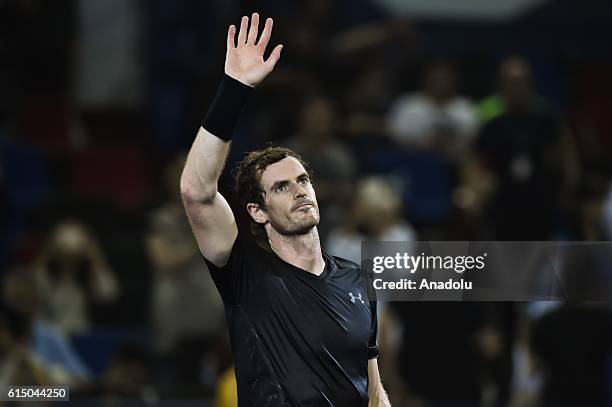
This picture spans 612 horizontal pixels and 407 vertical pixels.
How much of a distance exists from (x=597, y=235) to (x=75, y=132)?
18.8ft

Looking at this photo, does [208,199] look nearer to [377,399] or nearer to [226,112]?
[226,112]

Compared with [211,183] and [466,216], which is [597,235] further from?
[211,183]

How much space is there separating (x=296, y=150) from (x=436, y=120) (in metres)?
1.90

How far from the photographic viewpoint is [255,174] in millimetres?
5008

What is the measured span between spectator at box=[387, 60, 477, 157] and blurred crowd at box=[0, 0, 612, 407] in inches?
0.8

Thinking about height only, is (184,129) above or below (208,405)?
above

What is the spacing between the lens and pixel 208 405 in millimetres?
8602

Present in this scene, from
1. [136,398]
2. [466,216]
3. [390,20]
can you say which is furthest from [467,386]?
[390,20]

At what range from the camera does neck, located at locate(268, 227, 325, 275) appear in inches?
193

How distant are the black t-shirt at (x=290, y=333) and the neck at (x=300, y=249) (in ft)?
0.11

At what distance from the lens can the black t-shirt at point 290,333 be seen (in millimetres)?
4672

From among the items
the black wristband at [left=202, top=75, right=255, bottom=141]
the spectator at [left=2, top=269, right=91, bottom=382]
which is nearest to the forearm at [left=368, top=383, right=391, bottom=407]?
the black wristband at [left=202, top=75, right=255, bottom=141]

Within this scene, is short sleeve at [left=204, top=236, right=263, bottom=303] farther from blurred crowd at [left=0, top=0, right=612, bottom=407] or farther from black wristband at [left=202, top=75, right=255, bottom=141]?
blurred crowd at [left=0, top=0, right=612, bottom=407]

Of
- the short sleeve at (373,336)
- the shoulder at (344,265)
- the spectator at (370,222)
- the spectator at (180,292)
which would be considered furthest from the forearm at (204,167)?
the spectator at (180,292)
